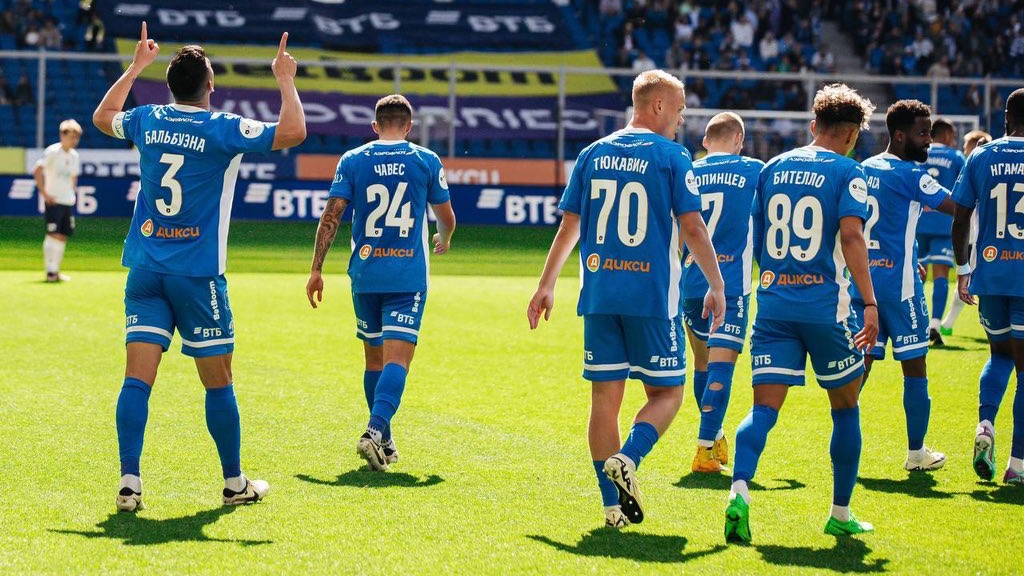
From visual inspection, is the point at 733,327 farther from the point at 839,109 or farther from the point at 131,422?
the point at 131,422

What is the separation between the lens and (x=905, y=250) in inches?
302

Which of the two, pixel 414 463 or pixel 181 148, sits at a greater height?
pixel 181 148

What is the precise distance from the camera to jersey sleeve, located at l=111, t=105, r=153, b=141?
6406mm

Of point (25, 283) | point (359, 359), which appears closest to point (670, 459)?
point (359, 359)

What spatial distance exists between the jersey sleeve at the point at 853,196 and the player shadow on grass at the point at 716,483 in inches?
72.2

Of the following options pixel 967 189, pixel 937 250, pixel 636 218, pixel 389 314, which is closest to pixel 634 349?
pixel 636 218

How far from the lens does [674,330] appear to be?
6070 mm

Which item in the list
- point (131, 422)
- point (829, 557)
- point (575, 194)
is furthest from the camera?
point (131, 422)

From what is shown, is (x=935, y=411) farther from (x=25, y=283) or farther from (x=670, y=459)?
(x=25, y=283)

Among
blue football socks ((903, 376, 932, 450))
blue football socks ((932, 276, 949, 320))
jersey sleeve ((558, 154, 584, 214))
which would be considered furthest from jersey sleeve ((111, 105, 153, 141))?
blue football socks ((932, 276, 949, 320))

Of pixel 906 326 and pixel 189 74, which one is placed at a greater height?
pixel 189 74

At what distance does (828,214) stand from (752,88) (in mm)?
21954

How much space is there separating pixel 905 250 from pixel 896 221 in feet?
0.59

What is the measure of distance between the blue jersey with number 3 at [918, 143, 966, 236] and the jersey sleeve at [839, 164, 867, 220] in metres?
7.91
